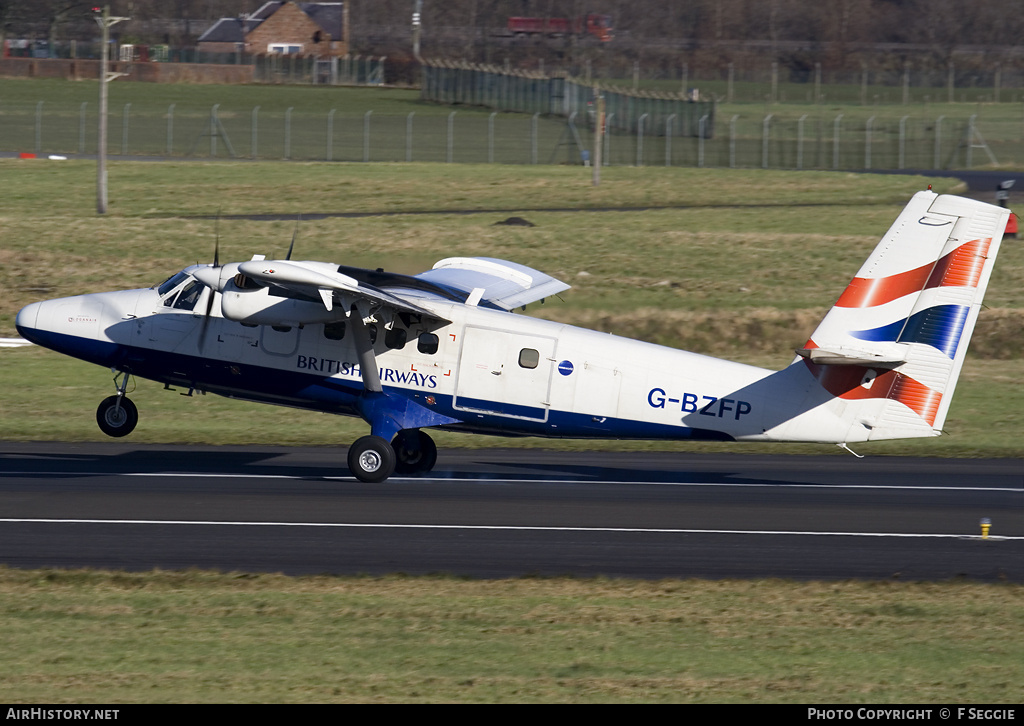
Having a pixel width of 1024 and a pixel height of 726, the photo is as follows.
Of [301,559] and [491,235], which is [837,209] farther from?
[301,559]

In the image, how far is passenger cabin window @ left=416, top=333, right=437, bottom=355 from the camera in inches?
784

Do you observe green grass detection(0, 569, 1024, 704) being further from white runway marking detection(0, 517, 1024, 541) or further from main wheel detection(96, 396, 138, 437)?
main wheel detection(96, 396, 138, 437)

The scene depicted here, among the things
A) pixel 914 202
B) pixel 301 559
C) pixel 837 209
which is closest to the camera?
pixel 301 559

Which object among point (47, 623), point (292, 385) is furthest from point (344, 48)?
point (47, 623)

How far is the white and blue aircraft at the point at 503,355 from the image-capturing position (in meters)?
18.3

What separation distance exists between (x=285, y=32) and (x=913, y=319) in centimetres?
10115

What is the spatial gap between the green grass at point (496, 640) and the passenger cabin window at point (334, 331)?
6081 mm

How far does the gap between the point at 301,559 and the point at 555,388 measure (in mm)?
5540

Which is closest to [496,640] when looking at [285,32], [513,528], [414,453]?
[513,528]

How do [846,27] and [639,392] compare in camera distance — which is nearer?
[639,392]

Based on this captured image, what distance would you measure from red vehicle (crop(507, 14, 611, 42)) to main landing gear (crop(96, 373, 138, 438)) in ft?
338

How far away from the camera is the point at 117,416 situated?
21141 mm

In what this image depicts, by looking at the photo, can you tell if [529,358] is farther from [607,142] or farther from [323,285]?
[607,142]

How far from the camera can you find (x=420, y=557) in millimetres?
15945
